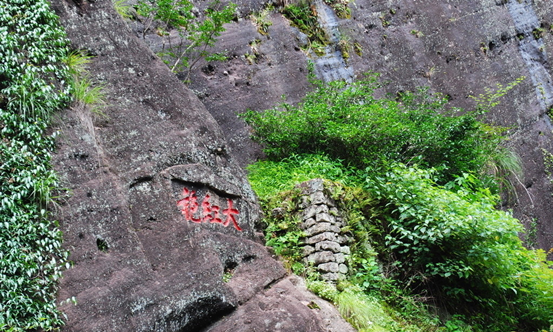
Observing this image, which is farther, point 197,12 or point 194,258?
point 197,12

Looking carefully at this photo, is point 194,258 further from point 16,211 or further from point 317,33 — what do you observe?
point 317,33

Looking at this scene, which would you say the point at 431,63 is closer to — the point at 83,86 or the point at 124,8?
the point at 124,8

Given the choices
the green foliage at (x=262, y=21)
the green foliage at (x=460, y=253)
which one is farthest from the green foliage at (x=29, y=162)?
the green foliage at (x=262, y=21)

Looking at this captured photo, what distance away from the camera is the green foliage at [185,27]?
752 centimetres

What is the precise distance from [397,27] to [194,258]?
817 centimetres

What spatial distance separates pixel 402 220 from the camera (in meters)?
6.34

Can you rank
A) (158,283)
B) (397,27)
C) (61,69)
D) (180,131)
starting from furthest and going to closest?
(397,27) → (180,131) → (61,69) → (158,283)

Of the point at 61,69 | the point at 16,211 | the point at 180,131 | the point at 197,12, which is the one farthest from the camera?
the point at 197,12

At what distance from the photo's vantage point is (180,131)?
5.62 metres

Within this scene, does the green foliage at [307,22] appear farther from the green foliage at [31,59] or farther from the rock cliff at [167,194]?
the green foliage at [31,59]

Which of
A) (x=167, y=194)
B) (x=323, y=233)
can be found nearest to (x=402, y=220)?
(x=323, y=233)

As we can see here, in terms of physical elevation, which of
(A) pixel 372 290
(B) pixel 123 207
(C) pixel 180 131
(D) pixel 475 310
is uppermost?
(C) pixel 180 131

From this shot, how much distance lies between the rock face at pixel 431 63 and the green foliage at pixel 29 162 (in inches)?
124

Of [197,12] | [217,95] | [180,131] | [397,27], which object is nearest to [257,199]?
[180,131]
